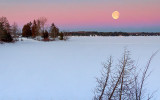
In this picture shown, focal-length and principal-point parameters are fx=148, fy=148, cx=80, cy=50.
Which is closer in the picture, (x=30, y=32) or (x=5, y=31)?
(x=5, y=31)

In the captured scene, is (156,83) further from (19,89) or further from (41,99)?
(19,89)

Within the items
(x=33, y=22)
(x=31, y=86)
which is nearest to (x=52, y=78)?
(x=31, y=86)

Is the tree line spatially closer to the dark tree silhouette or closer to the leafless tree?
the dark tree silhouette

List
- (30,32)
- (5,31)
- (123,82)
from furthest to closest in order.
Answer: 1. (30,32)
2. (5,31)
3. (123,82)

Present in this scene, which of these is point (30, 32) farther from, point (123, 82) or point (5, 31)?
point (123, 82)

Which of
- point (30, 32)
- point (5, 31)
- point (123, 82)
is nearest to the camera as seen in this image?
point (123, 82)

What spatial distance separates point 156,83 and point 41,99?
6.38 metres

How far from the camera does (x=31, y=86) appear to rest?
26.4ft

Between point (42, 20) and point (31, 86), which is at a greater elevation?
point (42, 20)

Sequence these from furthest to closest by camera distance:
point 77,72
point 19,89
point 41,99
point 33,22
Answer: point 33,22
point 77,72
point 19,89
point 41,99

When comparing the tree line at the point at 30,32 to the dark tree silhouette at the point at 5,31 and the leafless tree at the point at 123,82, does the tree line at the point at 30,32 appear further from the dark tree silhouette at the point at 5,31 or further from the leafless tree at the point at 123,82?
the leafless tree at the point at 123,82

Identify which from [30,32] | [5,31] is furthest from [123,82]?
[30,32]

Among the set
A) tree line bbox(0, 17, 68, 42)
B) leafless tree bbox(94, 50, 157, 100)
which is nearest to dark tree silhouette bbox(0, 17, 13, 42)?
tree line bbox(0, 17, 68, 42)

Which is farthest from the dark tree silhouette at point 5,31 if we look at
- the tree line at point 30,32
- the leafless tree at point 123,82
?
the leafless tree at point 123,82
